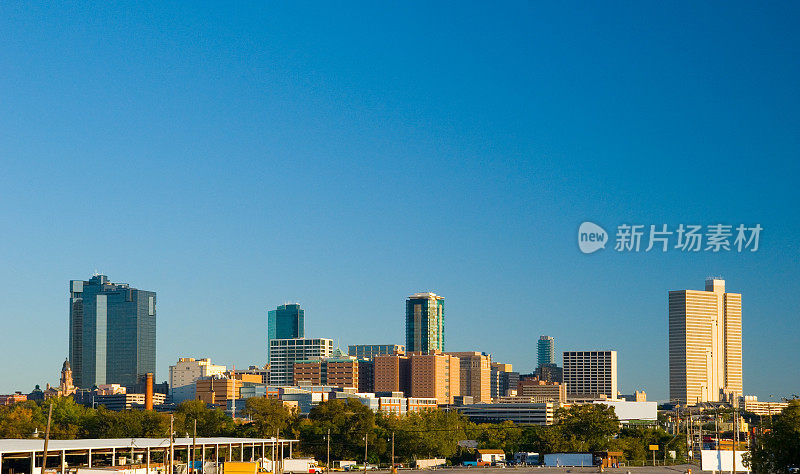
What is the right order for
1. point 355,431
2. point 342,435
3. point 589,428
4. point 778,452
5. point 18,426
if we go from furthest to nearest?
1. point 589,428
2. point 18,426
3. point 342,435
4. point 355,431
5. point 778,452

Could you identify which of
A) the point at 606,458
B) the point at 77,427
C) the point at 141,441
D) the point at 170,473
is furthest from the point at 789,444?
the point at 77,427

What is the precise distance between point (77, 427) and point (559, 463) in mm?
83570

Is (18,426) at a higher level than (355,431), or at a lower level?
lower

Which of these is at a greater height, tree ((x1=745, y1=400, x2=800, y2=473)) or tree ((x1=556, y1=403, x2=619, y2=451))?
tree ((x1=745, y1=400, x2=800, y2=473))

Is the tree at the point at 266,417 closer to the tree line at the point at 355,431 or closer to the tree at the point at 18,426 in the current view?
the tree line at the point at 355,431

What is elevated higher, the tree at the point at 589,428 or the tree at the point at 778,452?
the tree at the point at 778,452

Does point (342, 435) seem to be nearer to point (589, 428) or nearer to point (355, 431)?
point (355, 431)

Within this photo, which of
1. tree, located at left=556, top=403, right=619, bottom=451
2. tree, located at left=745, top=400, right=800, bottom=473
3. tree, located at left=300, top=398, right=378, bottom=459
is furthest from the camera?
tree, located at left=556, top=403, right=619, bottom=451

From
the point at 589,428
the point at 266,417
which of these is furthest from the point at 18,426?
the point at 589,428

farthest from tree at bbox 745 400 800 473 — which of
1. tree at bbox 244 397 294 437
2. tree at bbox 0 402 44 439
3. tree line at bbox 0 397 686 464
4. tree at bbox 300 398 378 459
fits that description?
tree at bbox 0 402 44 439

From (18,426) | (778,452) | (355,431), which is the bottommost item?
(18,426)

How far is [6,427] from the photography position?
184750mm

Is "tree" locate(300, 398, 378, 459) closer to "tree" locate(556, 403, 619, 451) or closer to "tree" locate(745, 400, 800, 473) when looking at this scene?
"tree" locate(556, 403, 619, 451)

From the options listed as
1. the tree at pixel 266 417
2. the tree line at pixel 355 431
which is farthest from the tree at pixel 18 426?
the tree at pixel 266 417
